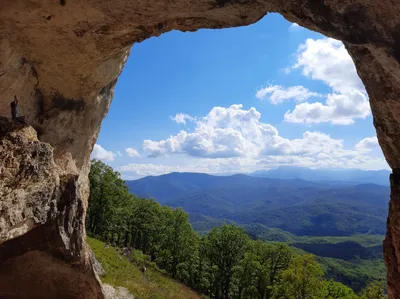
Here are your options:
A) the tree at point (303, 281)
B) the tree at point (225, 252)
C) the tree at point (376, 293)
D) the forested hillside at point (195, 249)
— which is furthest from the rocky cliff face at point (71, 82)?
the tree at point (225, 252)

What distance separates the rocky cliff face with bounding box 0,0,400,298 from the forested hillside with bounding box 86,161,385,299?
31318 millimetres

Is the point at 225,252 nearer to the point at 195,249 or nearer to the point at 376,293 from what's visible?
the point at 195,249

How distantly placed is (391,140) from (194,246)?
48.1 metres

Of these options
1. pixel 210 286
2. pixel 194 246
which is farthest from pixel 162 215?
pixel 210 286

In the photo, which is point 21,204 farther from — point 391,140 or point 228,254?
point 228,254

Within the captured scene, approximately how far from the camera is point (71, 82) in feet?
46.7

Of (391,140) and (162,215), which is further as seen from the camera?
(162,215)

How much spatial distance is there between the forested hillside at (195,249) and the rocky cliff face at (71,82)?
3132 centimetres

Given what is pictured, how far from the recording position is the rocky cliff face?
30.2 ft

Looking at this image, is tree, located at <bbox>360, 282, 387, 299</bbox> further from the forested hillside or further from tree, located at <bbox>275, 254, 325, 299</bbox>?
the forested hillside

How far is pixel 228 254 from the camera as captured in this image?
50.2 metres

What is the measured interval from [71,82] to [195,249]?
46.0 m

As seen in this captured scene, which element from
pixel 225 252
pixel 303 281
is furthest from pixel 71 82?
pixel 225 252

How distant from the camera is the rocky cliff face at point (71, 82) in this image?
30.2 feet
